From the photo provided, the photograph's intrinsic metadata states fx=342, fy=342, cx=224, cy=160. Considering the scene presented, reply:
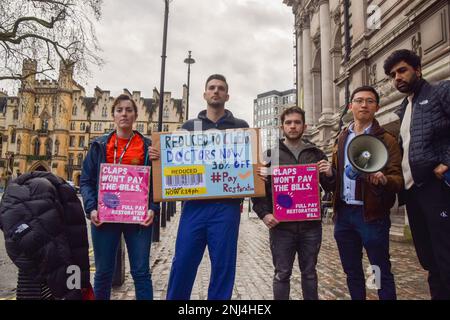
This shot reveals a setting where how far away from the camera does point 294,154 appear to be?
3.69 metres

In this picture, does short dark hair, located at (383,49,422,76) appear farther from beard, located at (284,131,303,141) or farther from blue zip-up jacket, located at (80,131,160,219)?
blue zip-up jacket, located at (80,131,160,219)

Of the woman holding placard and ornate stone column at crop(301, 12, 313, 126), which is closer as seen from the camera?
the woman holding placard

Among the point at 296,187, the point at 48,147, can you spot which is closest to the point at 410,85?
the point at 296,187

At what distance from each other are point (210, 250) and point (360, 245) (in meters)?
1.50

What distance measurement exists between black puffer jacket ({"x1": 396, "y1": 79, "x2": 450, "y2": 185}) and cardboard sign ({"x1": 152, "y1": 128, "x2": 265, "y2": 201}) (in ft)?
4.75

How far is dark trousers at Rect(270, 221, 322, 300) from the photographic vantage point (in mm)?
3311

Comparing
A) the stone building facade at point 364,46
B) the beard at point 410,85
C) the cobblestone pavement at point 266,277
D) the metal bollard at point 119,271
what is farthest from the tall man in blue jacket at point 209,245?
the stone building facade at point 364,46

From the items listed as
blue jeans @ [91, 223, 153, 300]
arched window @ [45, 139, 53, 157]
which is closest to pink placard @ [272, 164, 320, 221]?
blue jeans @ [91, 223, 153, 300]

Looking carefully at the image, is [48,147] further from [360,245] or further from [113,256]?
[360,245]

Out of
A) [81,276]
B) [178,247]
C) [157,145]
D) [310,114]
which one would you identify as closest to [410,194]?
[178,247]

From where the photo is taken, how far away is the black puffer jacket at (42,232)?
2.89 m

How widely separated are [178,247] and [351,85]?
13965 mm

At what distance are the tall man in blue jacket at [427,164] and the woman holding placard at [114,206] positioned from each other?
99.8 inches

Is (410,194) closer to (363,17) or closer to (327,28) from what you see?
(363,17)
